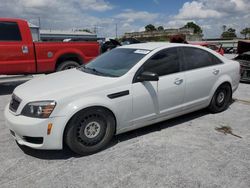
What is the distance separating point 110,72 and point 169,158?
5.20 feet

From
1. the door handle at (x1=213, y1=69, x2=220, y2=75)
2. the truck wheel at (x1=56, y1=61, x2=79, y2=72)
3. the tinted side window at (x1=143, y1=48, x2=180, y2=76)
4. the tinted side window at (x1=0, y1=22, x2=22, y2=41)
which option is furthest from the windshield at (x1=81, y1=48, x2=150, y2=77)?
the tinted side window at (x1=0, y1=22, x2=22, y2=41)

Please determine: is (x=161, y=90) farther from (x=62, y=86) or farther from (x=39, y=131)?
(x=39, y=131)

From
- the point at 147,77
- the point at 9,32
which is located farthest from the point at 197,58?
the point at 9,32

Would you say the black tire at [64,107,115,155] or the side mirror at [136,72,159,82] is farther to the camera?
the side mirror at [136,72,159,82]

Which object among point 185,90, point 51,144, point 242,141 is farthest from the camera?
point 185,90

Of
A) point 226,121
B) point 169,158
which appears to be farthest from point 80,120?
point 226,121

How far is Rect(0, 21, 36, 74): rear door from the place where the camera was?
22.8 feet

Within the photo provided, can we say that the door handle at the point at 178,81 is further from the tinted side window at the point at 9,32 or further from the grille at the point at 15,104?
the tinted side window at the point at 9,32

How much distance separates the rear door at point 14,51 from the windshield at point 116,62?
3315 millimetres

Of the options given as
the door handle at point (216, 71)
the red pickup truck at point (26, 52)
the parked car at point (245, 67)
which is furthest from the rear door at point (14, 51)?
the parked car at point (245, 67)

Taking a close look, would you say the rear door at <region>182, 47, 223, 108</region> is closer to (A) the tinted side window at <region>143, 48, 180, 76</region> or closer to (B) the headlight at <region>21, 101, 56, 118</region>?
(A) the tinted side window at <region>143, 48, 180, 76</region>

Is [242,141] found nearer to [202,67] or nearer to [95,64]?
[202,67]

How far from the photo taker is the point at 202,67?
4.86 metres

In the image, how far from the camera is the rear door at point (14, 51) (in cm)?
694
